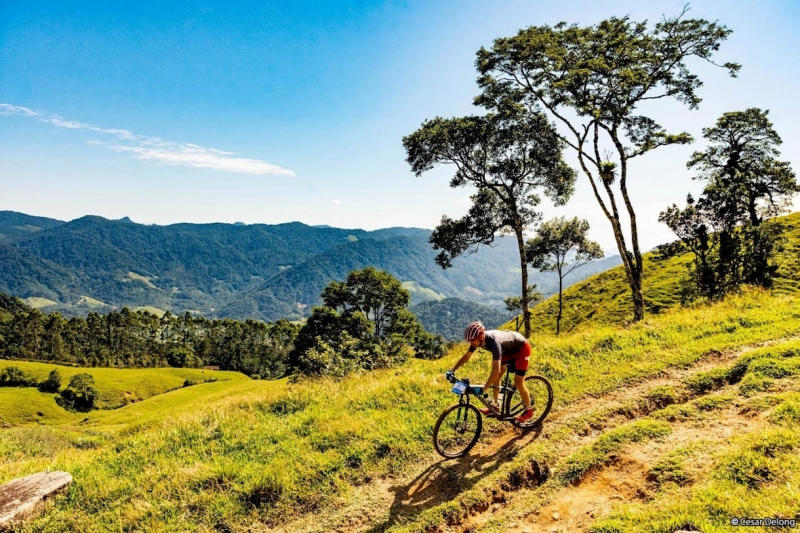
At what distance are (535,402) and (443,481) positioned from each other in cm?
345

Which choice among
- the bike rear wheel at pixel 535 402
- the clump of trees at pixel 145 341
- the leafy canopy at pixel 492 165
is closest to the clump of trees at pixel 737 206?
the leafy canopy at pixel 492 165

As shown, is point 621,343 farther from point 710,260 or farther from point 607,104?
point 710,260

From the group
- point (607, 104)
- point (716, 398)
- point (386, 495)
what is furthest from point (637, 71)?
point (386, 495)

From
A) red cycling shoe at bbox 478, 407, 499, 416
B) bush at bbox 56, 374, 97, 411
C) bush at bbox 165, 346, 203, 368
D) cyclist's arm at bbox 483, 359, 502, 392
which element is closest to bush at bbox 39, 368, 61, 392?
bush at bbox 56, 374, 97, 411

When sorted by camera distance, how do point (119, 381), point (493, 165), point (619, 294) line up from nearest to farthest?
point (493, 165) → point (619, 294) → point (119, 381)

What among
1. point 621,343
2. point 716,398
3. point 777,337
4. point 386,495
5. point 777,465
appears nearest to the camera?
point 777,465

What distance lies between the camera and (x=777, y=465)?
6195mm

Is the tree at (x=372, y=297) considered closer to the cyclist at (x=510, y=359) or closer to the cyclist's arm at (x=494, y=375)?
the cyclist at (x=510, y=359)

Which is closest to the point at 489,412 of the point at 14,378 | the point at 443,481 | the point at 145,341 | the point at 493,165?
the point at 443,481

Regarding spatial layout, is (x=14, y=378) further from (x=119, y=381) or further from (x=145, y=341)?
(x=145, y=341)

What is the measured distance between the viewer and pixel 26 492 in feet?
27.2

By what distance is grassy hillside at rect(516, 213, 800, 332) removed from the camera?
5400 centimetres

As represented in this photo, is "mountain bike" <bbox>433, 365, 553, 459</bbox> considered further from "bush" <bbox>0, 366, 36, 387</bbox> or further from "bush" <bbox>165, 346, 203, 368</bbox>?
"bush" <bbox>165, 346, 203, 368</bbox>

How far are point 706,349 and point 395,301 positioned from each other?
177 ft
